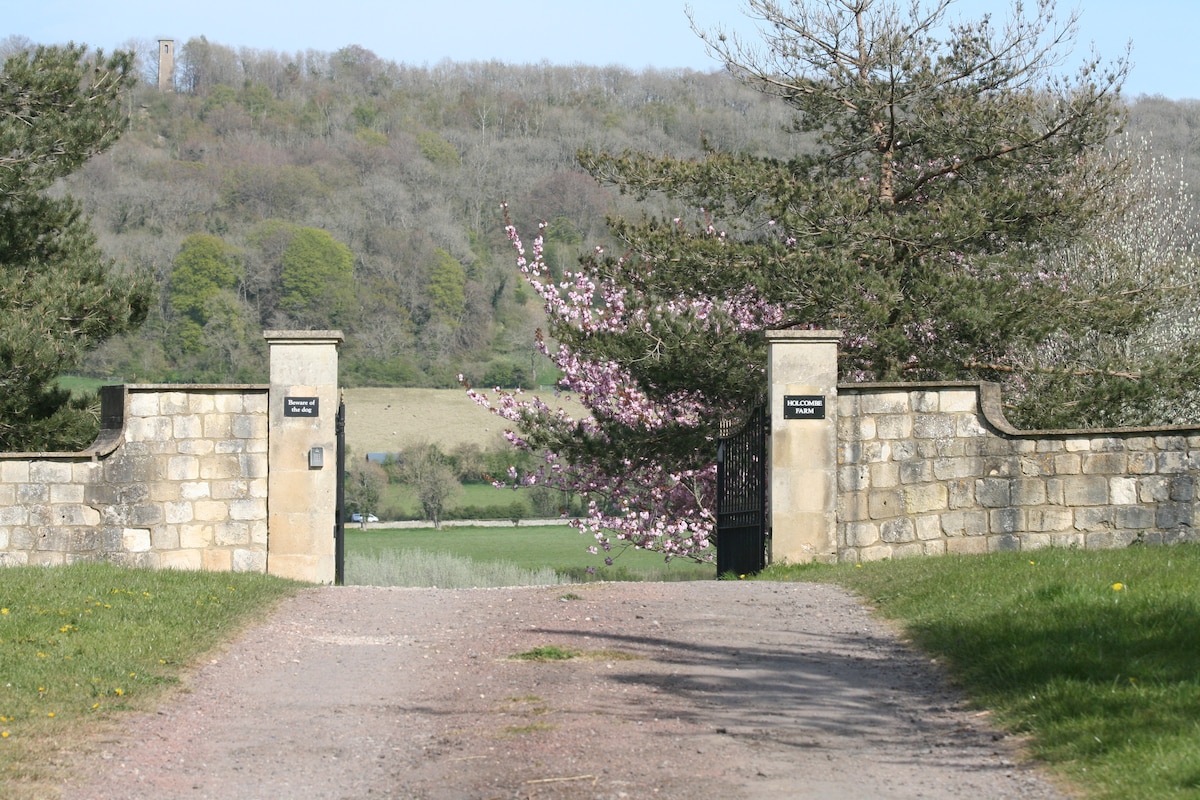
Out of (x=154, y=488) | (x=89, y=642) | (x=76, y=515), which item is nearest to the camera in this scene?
(x=89, y=642)

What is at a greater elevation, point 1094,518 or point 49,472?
point 49,472

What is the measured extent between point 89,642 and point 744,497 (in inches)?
292

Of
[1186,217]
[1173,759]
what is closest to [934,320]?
[1173,759]

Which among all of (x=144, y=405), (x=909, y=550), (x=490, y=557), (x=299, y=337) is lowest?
(x=490, y=557)

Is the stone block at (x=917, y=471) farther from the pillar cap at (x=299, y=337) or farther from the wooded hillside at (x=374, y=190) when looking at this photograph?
the wooded hillside at (x=374, y=190)

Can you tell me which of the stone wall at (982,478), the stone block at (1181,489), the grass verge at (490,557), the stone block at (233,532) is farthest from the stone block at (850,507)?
the stone block at (233,532)

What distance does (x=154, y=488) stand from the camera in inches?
513

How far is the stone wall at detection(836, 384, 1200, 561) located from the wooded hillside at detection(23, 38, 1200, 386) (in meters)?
43.9

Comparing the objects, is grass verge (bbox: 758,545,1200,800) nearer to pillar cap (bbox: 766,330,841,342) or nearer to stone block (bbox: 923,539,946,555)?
stone block (bbox: 923,539,946,555)

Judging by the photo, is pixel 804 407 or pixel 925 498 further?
pixel 925 498

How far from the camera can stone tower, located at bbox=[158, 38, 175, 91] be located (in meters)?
132

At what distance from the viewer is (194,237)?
87.6 metres

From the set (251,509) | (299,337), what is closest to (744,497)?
(299,337)

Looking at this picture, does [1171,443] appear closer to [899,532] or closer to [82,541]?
[899,532]
